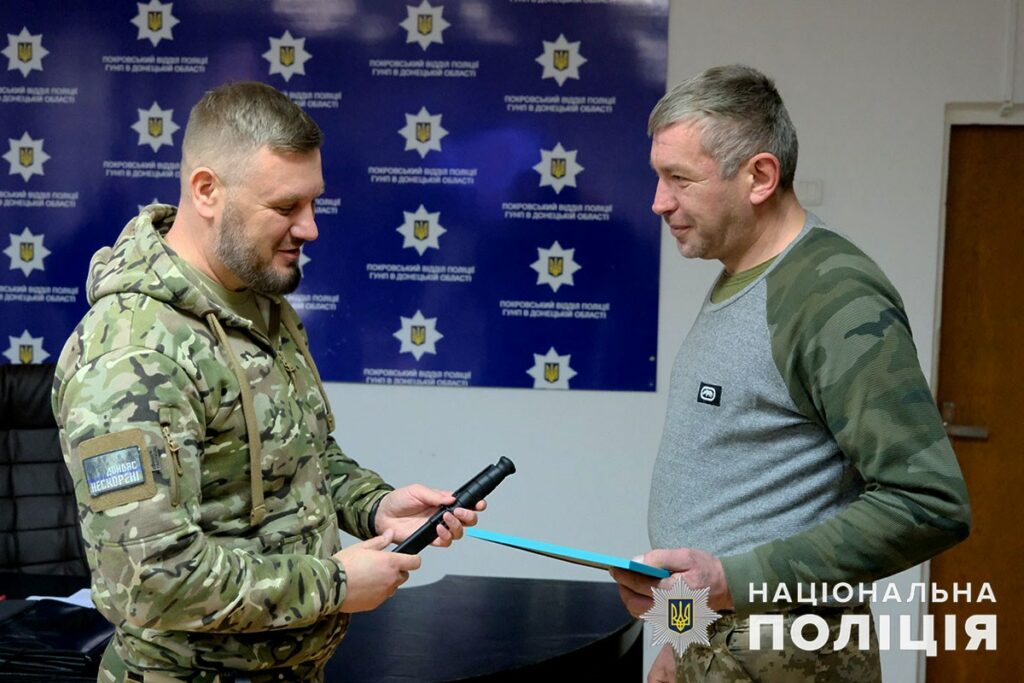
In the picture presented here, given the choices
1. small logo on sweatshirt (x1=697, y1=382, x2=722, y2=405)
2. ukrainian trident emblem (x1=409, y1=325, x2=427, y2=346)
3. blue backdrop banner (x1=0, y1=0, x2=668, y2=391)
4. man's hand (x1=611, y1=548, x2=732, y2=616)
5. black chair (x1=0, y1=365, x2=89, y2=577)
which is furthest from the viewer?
ukrainian trident emblem (x1=409, y1=325, x2=427, y2=346)

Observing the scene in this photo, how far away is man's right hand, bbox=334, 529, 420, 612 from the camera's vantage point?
1.48 meters

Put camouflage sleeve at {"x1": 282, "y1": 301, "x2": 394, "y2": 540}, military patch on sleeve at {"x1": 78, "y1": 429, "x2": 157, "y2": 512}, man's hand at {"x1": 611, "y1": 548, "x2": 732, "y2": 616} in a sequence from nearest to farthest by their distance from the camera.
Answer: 1. military patch on sleeve at {"x1": 78, "y1": 429, "x2": 157, "y2": 512}
2. man's hand at {"x1": 611, "y1": 548, "x2": 732, "y2": 616}
3. camouflage sleeve at {"x1": 282, "y1": 301, "x2": 394, "y2": 540}

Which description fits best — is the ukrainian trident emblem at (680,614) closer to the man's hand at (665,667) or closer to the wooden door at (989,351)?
the man's hand at (665,667)

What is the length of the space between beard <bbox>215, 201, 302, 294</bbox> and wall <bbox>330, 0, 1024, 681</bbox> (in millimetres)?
2221

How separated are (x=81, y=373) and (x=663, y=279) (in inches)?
100

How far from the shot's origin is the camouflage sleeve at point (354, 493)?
177cm

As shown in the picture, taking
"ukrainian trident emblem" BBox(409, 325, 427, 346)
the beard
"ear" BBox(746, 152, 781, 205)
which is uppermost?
"ear" BBox(746, 152, 781, 205)

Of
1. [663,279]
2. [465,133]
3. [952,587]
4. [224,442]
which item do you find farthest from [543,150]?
[224,442]

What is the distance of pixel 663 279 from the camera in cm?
366

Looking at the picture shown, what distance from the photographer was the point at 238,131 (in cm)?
149

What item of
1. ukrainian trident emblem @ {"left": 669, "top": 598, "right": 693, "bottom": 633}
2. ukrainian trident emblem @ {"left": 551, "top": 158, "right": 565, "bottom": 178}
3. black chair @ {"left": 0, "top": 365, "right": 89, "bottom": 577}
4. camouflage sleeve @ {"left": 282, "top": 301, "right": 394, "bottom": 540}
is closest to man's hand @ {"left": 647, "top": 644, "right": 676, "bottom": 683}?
ukrainian trident emblem @ {"left": 669, "top": 598, "right": 693, "bottom": 633}

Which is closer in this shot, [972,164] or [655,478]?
[655,478]

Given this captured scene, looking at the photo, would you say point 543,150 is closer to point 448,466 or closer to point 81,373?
point 448,466

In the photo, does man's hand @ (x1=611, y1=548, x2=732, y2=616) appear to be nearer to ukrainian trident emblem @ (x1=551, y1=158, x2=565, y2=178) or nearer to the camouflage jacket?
the camouflage jacket
